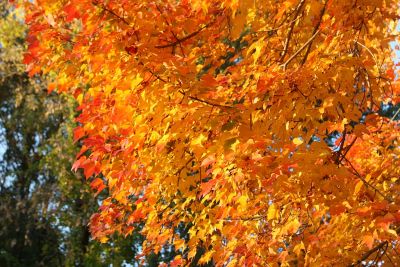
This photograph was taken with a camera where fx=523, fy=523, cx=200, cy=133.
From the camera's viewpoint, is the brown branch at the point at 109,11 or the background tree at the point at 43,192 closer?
the brown branch at the point at 109,11

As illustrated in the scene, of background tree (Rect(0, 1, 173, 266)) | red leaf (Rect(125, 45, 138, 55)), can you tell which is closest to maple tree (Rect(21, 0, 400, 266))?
red leaf (Rect(125, 45, 138, 55))

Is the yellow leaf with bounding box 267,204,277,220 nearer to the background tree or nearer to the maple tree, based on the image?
the maple tree

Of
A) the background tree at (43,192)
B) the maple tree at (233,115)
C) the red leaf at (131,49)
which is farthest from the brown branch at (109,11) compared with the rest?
the background tree at (43,192)

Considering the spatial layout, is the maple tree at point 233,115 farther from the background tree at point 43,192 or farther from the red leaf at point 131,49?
the background tree at point 43,192

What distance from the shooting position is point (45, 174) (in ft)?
45.6

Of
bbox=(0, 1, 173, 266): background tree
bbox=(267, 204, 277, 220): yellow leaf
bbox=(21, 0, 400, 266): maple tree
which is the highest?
bbox=(0, 1, 173, 266): background tree

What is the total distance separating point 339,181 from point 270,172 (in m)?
0.58

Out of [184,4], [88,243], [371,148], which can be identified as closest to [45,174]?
[88,243]

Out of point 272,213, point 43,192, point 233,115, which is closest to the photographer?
point 233,115

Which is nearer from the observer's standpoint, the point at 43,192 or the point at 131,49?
the point at 131,49

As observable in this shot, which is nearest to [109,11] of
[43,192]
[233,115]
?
[233,115]

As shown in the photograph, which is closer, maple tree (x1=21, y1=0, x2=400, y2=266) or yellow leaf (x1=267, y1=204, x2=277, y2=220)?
maple tree (x1=21, y1=0, x2=400, y2=266)

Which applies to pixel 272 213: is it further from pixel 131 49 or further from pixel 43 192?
pixel 43 192

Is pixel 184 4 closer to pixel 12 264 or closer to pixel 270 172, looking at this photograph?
pixel 270 172
